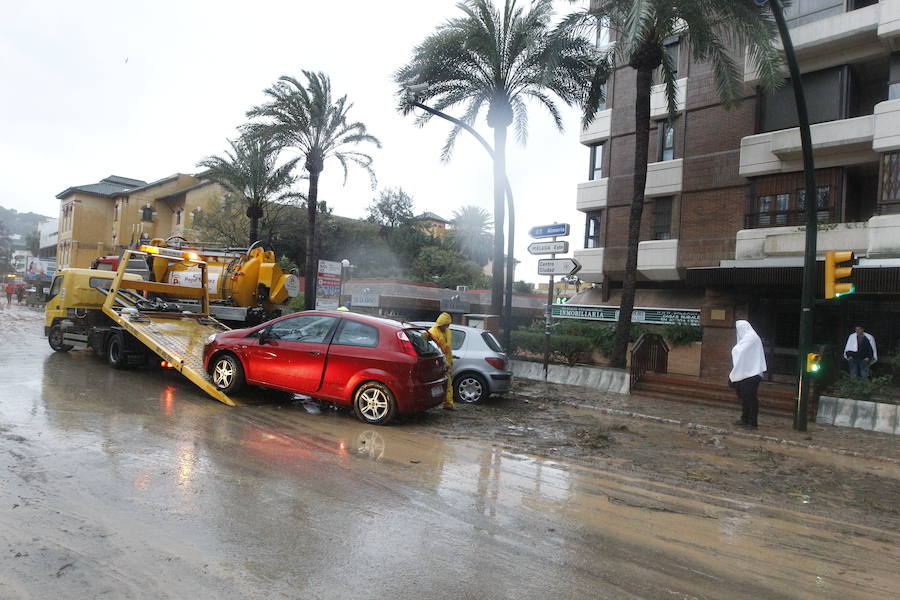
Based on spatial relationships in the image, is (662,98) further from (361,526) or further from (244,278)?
(361,526)

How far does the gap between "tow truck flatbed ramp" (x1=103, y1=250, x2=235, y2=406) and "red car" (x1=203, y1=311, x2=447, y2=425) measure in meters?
0.61

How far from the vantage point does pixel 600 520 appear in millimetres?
5199

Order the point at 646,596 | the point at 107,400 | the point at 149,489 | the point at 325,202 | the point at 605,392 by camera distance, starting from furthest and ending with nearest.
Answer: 1. the point at 325,202
2. the point at 605,392
3. the point at 107,400
4. the point at 149,489
5. the point at 646,596

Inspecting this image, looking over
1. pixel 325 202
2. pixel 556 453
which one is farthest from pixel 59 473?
pixel 325 202

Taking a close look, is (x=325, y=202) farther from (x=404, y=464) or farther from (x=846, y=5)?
(x=404, y=464)

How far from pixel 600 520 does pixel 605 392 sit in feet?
31.7

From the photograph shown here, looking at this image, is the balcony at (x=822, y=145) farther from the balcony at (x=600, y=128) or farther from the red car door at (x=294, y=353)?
the red car door at (x=294, y=353)

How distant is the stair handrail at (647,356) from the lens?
47.8 feet

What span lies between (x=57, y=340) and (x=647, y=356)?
47.3 ft

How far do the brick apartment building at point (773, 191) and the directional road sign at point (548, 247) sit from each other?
4896 mm

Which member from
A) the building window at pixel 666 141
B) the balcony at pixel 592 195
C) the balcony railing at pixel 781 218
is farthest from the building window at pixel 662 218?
the balcony railing at pixel 781 218

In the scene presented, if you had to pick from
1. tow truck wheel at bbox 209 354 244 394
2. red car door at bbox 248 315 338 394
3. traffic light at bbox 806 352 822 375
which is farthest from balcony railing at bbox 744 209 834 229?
tow truck wheel at bbox 209 354 244 394

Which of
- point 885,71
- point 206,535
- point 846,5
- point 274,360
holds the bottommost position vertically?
point 206,535

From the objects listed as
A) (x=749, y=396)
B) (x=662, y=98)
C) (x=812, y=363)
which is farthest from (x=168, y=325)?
(x=662, y=98)
